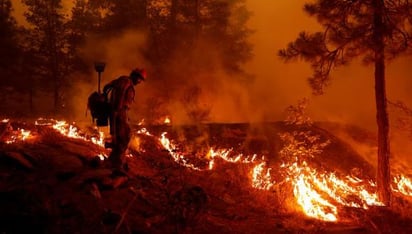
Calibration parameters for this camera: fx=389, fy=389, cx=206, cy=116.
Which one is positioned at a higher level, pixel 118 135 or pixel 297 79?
pixel 297 79

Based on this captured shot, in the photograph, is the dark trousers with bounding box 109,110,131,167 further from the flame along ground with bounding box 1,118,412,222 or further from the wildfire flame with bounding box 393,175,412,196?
the wildfire flame with bounding box 393,175,412,196

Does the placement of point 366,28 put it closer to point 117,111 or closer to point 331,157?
point 331,157

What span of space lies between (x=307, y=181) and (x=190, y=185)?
120 inches

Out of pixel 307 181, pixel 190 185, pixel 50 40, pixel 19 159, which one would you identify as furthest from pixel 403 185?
pixel 50 40

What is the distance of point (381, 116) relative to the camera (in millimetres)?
9508

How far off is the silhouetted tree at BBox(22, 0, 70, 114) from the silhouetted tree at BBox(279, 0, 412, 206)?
74.1ft

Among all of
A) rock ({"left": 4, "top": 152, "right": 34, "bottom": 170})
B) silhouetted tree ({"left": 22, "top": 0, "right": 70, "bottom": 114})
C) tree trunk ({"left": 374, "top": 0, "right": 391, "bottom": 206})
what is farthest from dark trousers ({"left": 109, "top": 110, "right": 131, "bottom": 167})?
silhouetted tree ({"left": 22, "top": 0, "right": 70, "bottom": 114})

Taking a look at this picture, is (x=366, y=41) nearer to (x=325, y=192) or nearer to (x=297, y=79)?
(x=325, y=192)

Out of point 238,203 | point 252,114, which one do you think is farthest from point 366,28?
point 252,114

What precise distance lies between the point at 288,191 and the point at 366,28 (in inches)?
173

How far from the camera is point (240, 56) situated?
24.5 metres

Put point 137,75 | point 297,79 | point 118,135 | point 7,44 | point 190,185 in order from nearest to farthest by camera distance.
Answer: point 118,135 < point 137,75 < point 190,185 < point 297,79 < point 7,44

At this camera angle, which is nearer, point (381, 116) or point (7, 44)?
point (381, 116)

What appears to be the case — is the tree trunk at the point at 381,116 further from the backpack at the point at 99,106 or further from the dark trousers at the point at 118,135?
the backpack at the point at 99,106
